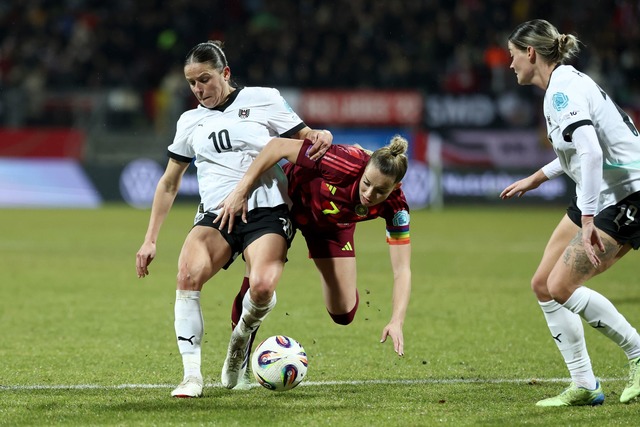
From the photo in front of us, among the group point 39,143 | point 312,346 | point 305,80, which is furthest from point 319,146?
point 305,80

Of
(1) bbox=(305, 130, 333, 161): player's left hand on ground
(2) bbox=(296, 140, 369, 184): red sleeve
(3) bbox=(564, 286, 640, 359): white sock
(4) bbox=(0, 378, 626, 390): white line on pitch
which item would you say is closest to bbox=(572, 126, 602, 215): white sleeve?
(3) bbox=(564, 286, 640, 359): white sock

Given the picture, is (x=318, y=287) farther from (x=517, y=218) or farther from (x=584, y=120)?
(x=517, y=218)

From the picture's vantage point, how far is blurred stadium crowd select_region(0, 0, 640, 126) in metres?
25.1

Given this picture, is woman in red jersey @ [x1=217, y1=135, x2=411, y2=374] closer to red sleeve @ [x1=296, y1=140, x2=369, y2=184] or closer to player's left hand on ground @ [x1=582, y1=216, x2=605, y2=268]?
red sleeve @ [x1=296, y1=140, x2=369, y2=184]

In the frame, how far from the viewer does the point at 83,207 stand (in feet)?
77.9

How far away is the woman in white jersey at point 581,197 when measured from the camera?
213 inches

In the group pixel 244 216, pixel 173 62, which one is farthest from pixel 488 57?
pixel 244 216

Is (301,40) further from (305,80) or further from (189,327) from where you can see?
(189,327)

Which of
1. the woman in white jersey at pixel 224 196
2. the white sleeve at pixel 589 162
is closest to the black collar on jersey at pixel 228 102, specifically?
the woman in white jersey at pixel 224 196

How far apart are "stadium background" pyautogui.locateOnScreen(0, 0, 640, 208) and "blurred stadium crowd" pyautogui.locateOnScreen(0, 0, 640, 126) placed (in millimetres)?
37

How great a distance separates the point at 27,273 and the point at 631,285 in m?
7.04

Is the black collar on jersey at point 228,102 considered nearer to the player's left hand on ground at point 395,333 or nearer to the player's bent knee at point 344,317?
the player's bent knee at point 344,317

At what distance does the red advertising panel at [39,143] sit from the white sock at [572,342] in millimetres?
19127

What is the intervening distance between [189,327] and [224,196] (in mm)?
832
